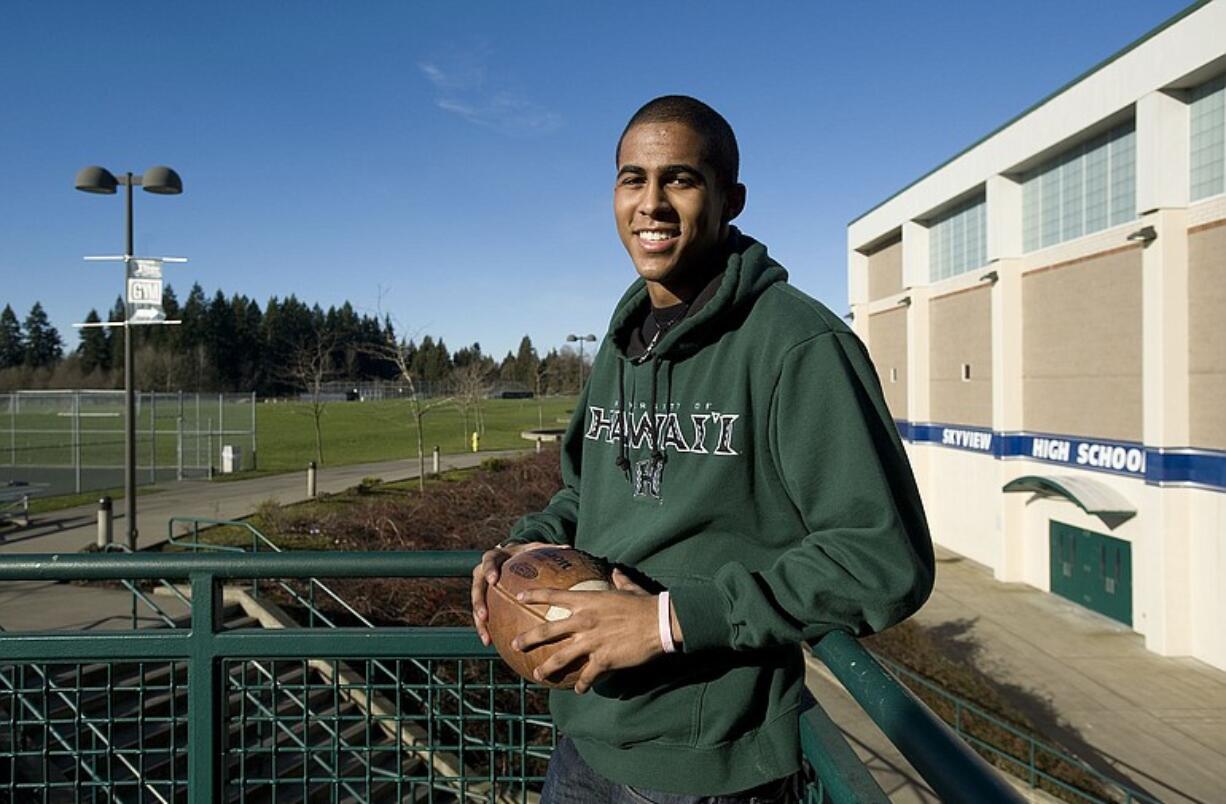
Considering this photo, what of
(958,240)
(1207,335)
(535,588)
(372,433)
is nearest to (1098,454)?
(1207,335)

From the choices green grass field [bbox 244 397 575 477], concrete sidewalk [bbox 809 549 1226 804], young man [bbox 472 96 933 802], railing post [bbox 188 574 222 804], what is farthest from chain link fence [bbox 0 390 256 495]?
young man [bbox 472 96 933 802]

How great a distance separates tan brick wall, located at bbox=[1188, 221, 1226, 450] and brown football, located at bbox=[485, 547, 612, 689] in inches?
793

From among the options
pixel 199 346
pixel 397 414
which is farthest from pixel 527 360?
pixel 397 414

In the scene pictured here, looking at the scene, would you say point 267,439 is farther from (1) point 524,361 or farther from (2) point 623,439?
(1) point 524,361

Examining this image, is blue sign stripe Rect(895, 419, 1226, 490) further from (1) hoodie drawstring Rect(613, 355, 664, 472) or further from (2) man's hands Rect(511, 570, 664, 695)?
(2) man's hands Rect(511, 570, 664, 695)

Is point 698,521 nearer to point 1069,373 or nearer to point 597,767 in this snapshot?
point 597,767

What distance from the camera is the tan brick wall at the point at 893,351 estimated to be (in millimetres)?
34844

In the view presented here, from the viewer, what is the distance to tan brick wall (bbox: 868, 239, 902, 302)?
35.8 meters

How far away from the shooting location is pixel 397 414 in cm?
7069

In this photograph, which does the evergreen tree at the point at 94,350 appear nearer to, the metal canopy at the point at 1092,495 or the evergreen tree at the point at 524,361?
the evergreen tree at the point at 524,361

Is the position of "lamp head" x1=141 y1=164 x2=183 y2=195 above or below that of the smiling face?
above

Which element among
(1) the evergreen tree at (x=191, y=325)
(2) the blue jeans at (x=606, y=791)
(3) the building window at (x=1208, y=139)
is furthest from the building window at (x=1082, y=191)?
(1) the evergreen tree at (x=191, y=325)

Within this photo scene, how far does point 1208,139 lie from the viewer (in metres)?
18.5

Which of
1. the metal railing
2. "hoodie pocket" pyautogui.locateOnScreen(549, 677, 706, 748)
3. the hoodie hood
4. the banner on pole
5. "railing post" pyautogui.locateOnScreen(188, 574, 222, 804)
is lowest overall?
the metal railing
